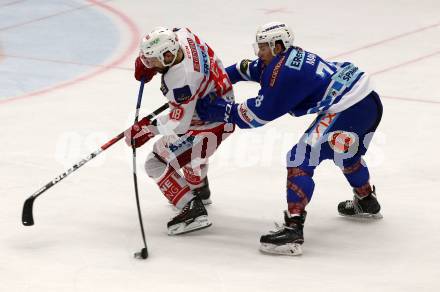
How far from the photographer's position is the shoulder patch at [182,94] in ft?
18.8

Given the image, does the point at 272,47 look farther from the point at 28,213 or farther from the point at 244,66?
the point at 28,213

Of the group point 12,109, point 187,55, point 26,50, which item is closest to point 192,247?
point 187,55

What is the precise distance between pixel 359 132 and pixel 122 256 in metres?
1.50

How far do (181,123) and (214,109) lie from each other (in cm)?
21

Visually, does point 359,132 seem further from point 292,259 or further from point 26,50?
point 26,50

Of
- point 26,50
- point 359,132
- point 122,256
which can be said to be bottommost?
point 26,50

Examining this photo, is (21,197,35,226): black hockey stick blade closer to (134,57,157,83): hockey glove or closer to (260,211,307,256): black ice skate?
(134,57,157,83): hockey glove

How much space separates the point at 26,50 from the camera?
1028cm

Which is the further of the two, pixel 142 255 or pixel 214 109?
pixel 214 109

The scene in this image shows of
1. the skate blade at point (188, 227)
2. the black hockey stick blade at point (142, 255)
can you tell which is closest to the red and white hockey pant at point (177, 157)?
the skate blade at point (188, 227)

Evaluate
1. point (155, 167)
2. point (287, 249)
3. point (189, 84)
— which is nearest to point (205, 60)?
point (189, 84)

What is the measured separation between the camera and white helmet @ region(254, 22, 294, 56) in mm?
5656

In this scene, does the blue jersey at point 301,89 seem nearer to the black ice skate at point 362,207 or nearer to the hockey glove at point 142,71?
the hockey glove at point 142,71

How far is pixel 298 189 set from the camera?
18.6 ft
